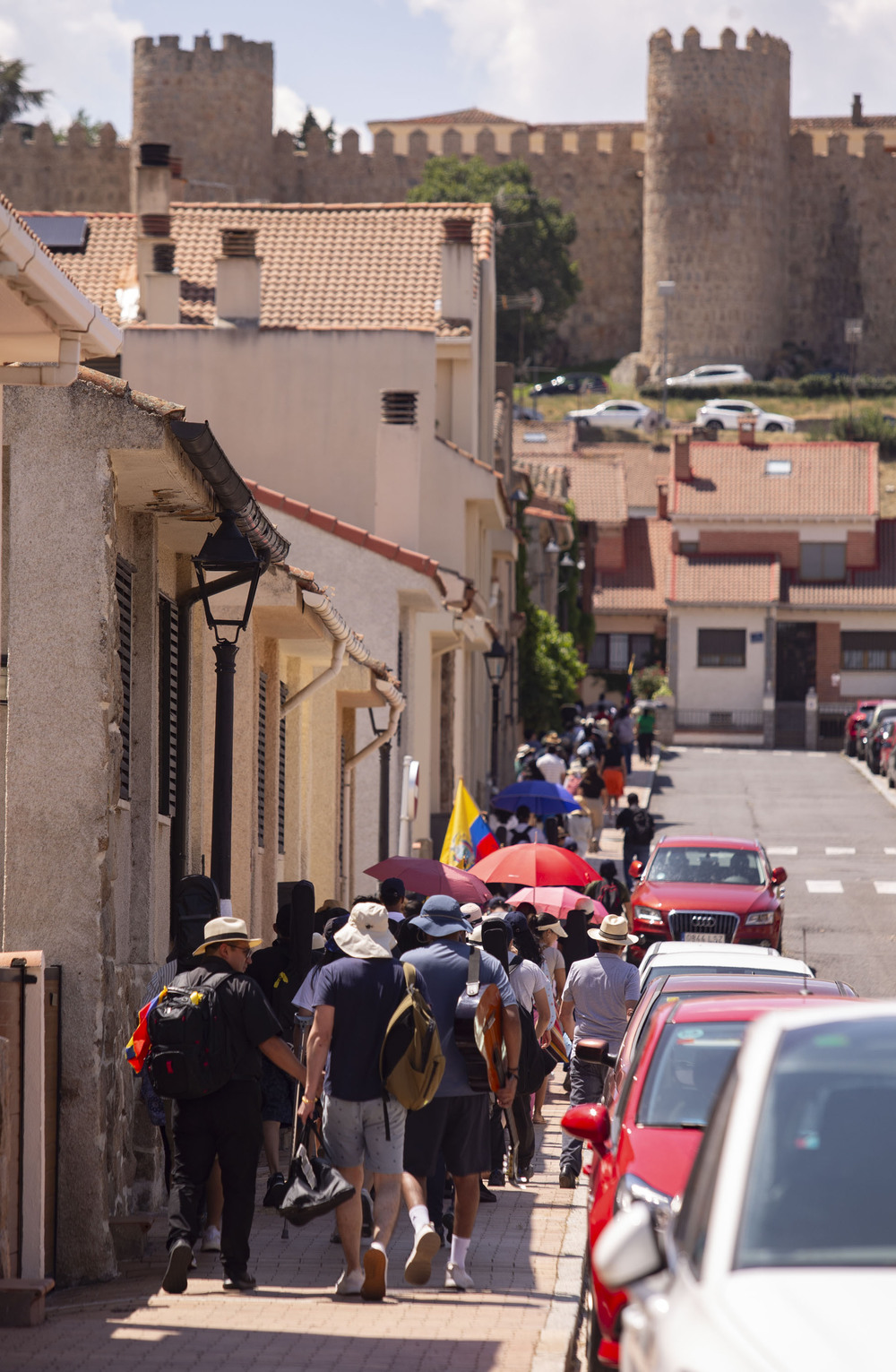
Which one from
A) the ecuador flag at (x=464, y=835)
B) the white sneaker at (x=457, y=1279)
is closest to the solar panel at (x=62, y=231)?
the ecuador flag at (x=464, y=835)

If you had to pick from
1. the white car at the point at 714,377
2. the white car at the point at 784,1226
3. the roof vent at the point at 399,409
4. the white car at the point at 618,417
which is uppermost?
the white car at the point at 714,377

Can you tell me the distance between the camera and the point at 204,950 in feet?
26.8

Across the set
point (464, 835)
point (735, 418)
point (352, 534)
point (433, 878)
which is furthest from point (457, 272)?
point (735, 418)

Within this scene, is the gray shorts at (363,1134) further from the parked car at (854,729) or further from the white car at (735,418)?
the white car at (735,418)

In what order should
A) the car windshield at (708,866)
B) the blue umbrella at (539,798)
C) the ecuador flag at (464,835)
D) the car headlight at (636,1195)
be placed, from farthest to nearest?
the blue umbrella at (539,798)
the car windshield at (708,866)
the ecuador flag at (464,835)
the car headlight at (636,1195)

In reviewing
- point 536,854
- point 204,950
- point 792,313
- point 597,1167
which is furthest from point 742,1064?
point 792,313

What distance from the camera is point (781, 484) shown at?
195ft

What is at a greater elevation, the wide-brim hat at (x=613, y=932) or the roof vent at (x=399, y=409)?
the roof vent at (x=399, y=409)

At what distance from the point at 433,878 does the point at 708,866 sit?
6211 mm

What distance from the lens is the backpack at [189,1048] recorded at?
7750 millimetres

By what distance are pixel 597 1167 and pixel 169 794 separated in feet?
14.4

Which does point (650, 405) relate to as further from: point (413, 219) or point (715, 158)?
point (413, 219)

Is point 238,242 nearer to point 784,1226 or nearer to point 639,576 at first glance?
point 784,1226

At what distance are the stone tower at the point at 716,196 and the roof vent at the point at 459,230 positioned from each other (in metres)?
65.0
